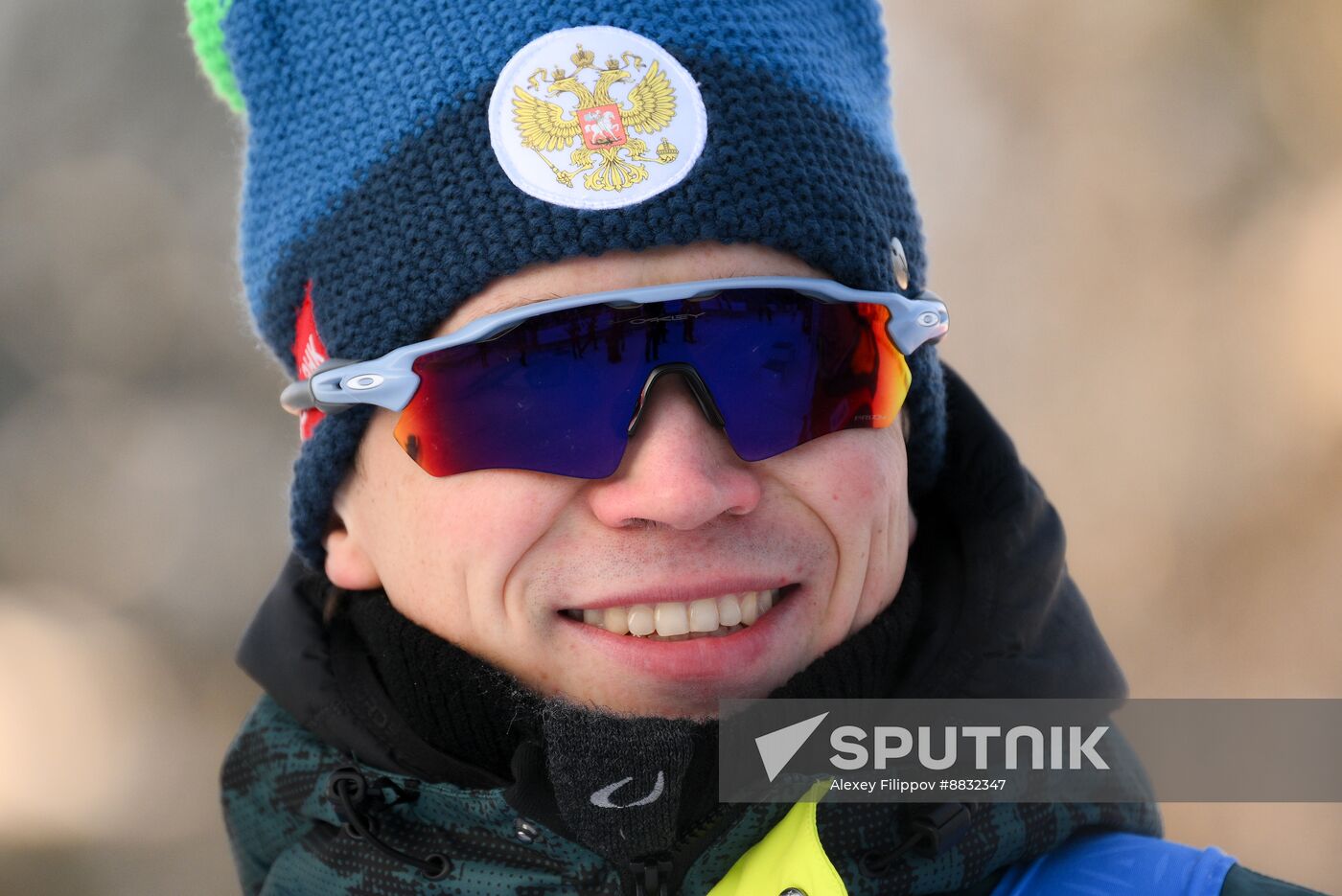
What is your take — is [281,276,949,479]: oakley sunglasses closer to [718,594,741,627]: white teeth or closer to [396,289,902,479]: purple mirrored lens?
[396,289,902,479]: purple mirrored lens

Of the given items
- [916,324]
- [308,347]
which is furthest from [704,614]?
[308,347]

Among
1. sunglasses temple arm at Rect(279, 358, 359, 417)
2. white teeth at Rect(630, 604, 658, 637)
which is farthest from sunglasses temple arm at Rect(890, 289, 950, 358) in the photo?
sunglasses temple arm at Rect(279, 358, 359, 417)

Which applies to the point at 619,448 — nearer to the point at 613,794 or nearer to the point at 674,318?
the point at 674,318

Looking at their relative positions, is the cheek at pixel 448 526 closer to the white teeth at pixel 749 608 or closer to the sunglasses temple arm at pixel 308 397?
the sunglasses temple arm at pixel 308 397

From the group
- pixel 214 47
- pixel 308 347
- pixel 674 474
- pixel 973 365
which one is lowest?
pixel 973 365

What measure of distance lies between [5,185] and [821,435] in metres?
3.65

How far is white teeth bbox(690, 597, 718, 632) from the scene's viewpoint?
1.75 metres

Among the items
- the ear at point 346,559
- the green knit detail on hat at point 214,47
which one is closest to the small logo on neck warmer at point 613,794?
the ear at point 346,559

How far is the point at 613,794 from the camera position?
1653 mm

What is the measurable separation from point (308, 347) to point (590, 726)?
778 millimetres

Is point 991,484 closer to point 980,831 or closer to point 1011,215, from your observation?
point 980,831

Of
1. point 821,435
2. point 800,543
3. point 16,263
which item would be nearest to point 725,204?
point 821,435

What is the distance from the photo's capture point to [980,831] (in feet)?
5.74

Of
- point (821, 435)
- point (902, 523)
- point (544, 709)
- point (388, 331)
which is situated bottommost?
point (544, 709)
